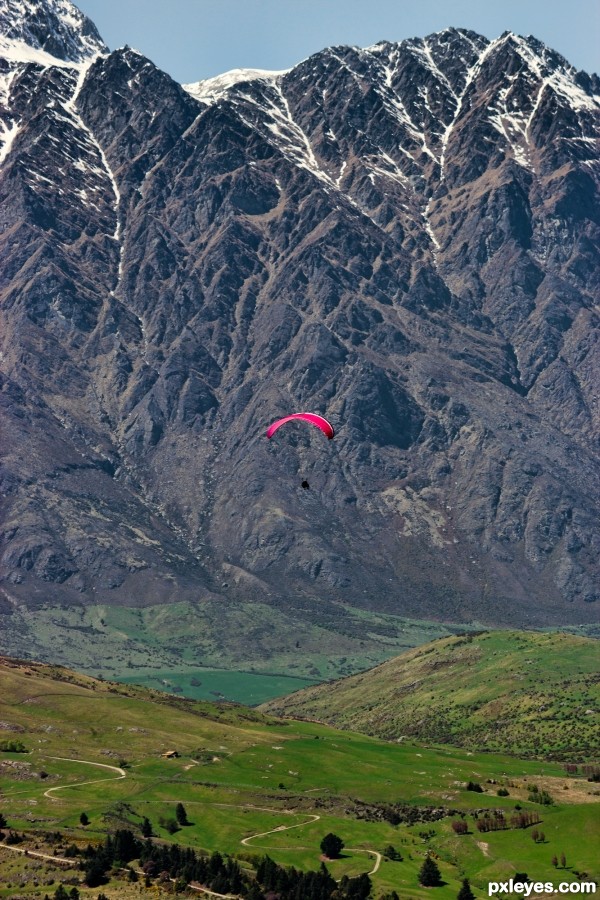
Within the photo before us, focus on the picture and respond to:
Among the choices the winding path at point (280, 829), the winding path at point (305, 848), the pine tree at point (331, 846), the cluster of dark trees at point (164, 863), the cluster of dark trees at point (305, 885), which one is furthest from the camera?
the winding path at point (280, 829)

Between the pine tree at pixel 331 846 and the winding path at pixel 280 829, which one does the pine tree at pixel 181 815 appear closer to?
the winding path at pixel 280 829

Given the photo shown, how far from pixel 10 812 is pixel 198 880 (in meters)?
41.6

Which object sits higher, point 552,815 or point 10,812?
point 552,815

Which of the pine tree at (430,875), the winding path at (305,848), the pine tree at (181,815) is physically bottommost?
the pine tree at (181,815)

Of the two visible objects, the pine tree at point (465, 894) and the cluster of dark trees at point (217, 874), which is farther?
the pine tree at point (465, 894)

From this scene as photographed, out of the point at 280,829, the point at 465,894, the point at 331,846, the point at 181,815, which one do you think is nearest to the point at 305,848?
the point at 331,846

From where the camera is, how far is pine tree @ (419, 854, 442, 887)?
551ft

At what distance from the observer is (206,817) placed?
196125mm

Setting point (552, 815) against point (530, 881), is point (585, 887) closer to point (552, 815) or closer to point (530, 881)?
point (530, 881)

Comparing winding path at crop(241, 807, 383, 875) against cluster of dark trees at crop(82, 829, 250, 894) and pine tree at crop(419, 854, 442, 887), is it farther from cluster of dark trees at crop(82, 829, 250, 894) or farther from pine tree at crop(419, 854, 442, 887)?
cluster of dark trees at crop(82, 829, 250, 894)

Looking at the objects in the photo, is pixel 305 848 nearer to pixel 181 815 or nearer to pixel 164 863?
pixel 181 815

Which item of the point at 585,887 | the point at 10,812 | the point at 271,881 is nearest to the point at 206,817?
the point at 10,812

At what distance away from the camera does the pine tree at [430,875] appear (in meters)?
168

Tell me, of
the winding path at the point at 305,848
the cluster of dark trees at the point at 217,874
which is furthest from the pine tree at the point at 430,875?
the cluster of dark trees at the point at 217,874
